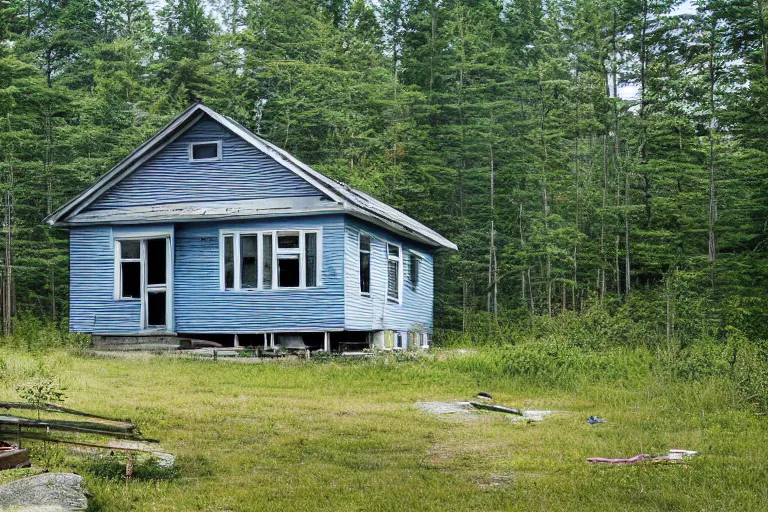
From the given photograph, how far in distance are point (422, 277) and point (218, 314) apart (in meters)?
9.09

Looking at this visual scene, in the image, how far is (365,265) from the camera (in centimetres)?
2491

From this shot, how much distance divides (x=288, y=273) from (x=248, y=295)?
1.16 m

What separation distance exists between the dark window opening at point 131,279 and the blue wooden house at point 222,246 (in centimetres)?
3

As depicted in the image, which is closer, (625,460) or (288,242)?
(625,460)

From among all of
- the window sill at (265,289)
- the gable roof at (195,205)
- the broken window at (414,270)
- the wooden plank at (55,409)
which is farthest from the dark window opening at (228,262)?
the wooden plank at (55,409)

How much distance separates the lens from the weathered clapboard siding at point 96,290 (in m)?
24.5

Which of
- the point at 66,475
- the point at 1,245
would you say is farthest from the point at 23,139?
the point at 66,475

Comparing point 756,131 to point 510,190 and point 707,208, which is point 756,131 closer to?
point 707,208

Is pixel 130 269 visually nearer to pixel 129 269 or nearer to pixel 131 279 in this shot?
pixel 129 269

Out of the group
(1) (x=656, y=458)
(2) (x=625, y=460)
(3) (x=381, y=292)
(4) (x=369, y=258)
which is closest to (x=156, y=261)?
(4) (x=369, y=258)

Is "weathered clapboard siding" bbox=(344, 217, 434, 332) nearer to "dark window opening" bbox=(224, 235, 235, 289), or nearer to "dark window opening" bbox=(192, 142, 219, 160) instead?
"dark window opening" bbox=(224, 235, 235, 289)

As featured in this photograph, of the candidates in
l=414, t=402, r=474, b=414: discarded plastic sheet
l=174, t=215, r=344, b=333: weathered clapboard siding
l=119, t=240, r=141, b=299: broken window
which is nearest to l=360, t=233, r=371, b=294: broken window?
l=174, t=215, r=344, b=333: weathered clapboard siding

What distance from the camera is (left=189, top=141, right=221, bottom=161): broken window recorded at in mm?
24562

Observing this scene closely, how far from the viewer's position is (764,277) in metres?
28.4
